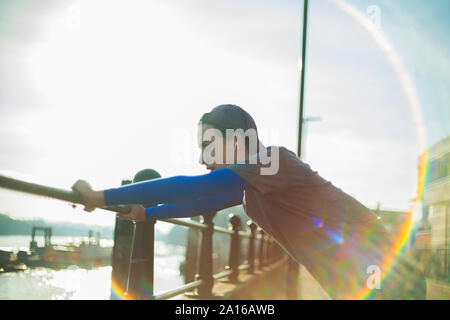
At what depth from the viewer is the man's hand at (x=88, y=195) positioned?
176 cm

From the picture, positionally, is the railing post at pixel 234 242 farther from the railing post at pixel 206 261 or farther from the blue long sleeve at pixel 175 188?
the blue long sleeve at pixel 175 188

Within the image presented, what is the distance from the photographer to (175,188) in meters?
2.02

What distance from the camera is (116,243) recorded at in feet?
8.47

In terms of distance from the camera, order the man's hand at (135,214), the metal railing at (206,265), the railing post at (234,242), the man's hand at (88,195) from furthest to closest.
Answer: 1. the railing post at (234,242)
2. the metal railing at (206,265)
3. the man's hand at (135,214)
4. the man's hand at (88,195)

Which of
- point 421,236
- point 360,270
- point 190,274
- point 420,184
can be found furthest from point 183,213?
point 420,184

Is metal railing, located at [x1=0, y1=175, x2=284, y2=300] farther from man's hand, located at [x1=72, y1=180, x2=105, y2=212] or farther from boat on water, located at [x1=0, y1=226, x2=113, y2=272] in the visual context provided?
boat on water, located at [x1=0, y1=226, x2=113, y2=272]

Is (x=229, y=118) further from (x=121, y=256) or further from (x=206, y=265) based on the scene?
(x=206, y=265)

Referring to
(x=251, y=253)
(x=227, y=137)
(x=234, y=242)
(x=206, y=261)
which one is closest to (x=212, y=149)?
(x=227, y=137)

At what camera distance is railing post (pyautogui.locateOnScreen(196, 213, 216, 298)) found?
5072 mm

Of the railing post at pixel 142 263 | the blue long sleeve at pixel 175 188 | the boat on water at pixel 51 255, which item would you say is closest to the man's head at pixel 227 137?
the blue long sleeve at pixel 175 188

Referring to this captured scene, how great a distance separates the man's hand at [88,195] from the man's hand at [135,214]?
0.53 meters

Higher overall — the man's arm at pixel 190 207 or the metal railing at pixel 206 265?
the man's arm at pixel 190 207

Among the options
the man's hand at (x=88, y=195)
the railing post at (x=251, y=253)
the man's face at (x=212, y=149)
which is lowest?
the railing post at (x=251, y=253)
